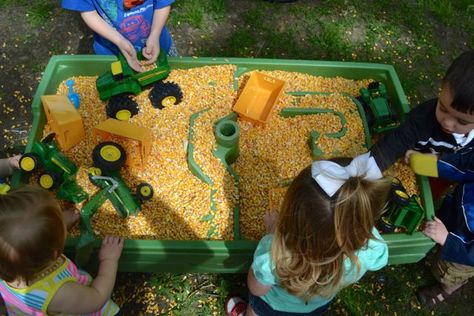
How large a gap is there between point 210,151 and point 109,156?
0.43 metres

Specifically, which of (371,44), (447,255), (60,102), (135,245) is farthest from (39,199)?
(371,44)

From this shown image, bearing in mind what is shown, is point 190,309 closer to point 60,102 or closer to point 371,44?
point 60,102

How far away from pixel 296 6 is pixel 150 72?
1.49 m

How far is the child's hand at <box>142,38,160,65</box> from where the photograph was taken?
2.10 m

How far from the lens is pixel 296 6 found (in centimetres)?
314

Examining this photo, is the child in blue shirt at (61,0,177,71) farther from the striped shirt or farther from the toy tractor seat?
the striped shirt

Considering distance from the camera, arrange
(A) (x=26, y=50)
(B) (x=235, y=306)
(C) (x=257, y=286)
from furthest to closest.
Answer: (A) (x=26, y=50) < (B) (x=235, y=306) < (C) (x=257, y=286)

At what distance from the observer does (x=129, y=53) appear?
2064 mm

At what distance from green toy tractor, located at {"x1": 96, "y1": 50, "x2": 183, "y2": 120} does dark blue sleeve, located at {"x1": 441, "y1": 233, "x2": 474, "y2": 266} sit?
1.32m

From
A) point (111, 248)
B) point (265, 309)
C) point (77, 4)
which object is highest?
point (77, 4)

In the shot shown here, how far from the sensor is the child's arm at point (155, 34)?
82.6 inches

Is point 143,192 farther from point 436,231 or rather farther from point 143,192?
point 436,231

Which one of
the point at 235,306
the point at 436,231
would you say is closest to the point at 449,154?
the point at 436,231

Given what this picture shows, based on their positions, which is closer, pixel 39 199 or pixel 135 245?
pixel 39 199
